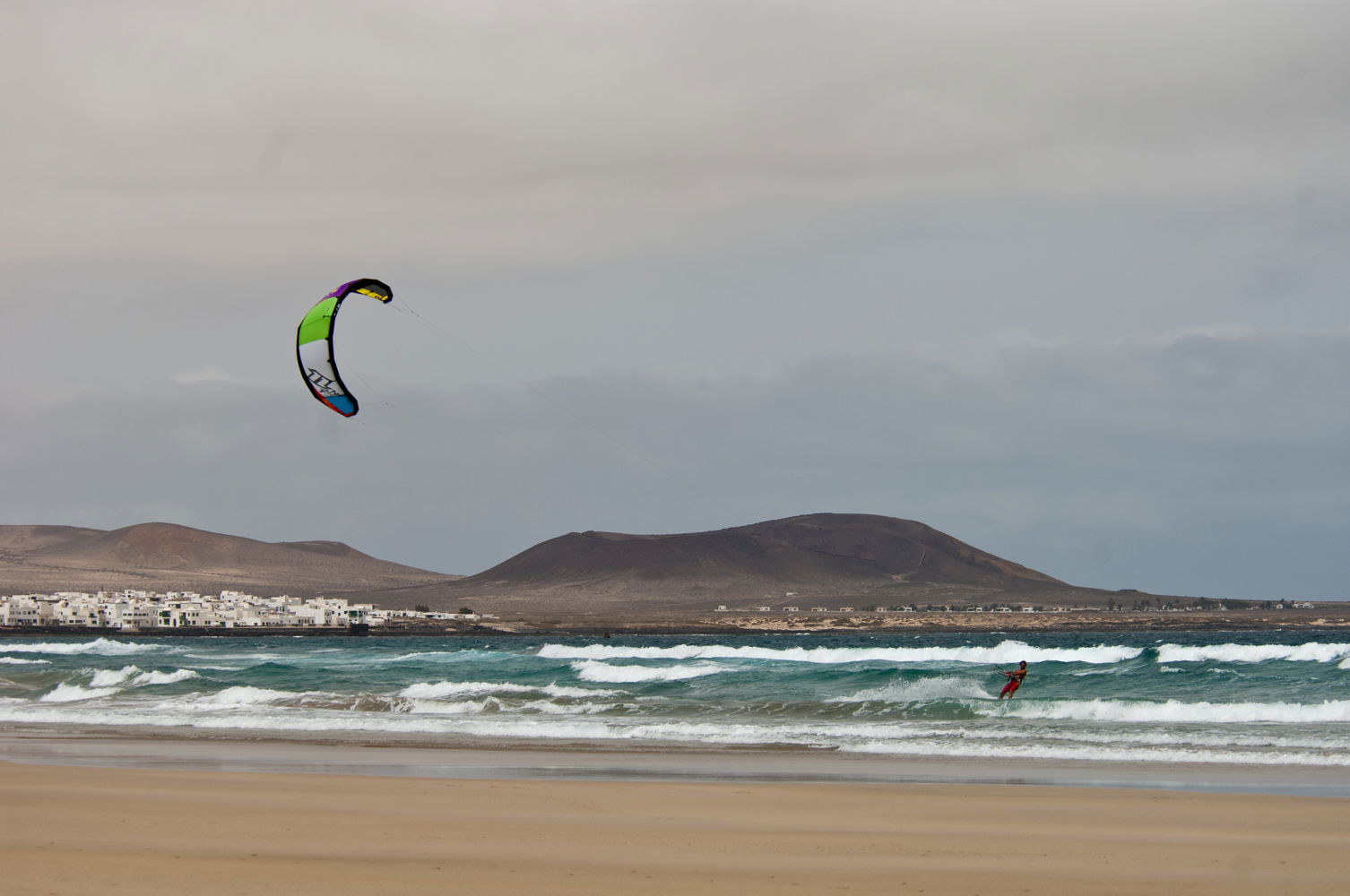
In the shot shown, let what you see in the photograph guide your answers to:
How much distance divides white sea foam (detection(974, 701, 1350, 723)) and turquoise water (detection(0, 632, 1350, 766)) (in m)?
0.05

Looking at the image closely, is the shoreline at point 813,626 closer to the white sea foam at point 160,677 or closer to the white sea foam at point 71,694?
the white sea foam at point 160,677

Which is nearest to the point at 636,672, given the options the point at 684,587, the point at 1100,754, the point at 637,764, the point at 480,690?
the point at 480,690

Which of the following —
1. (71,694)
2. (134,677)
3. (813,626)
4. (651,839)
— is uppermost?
(651,839)

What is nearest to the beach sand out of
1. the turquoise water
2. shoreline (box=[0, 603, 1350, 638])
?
the turquoise water

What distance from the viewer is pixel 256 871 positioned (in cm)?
909

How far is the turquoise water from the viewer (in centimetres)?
1948

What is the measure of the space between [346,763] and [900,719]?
1016 cm

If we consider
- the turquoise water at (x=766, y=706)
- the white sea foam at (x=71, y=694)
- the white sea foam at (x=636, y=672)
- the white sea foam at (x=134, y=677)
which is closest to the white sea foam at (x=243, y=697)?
the turquoise water at (x=766, y=706)

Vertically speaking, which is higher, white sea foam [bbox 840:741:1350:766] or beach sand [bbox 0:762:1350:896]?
beach sand [bbox 0:762:1350:896]

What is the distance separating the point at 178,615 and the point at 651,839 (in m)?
112

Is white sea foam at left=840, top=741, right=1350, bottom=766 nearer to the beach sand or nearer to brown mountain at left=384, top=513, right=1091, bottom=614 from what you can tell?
the beach sand

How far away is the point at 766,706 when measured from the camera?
26031mm

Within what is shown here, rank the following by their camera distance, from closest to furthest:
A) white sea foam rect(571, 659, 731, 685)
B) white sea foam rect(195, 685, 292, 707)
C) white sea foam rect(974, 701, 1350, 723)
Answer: white sea foam rect(974, 701, 1350, 723) < white sea foam rect(195, 685, 292, 707) < white sea foam rect(571, 659, 731, 685)

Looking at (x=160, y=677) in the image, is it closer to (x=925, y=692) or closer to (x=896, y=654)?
(x=925, y=692)
